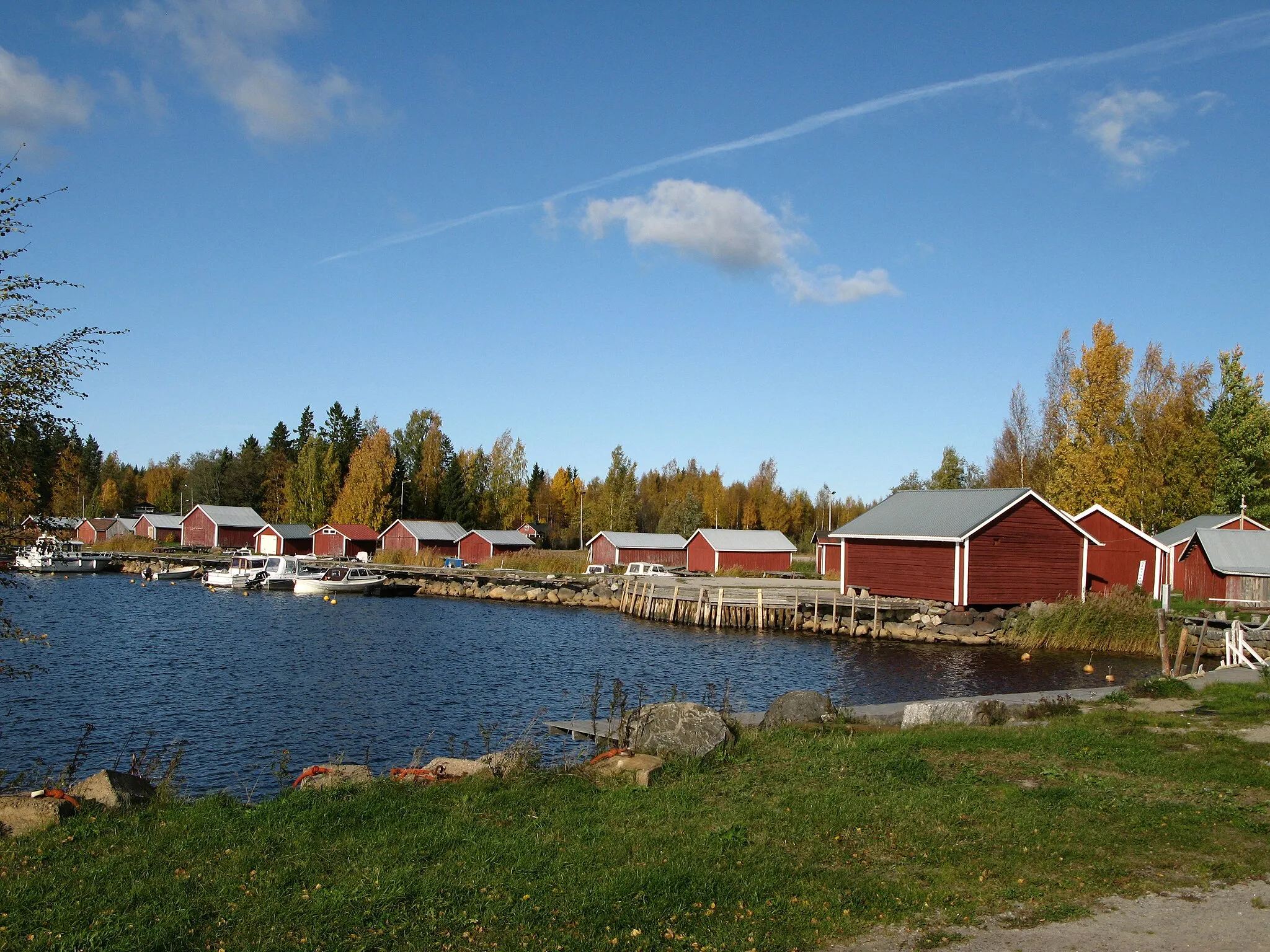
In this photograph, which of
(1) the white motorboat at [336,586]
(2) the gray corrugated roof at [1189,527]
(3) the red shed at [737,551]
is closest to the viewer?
(2) the gray corrugated roof at [1189,527]

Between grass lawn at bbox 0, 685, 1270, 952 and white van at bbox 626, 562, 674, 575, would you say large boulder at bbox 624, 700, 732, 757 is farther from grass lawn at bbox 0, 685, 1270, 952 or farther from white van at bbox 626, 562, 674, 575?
white van at bbox 626, 562, 674, 575

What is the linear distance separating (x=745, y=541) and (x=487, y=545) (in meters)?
25.5

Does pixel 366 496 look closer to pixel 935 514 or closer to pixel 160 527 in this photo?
pixel 160 527

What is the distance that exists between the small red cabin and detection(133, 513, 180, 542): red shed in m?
25.2

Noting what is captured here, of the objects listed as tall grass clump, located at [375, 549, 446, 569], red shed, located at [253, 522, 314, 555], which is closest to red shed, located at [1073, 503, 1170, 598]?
tall grass clump, located at [375, 549, 446, 569]

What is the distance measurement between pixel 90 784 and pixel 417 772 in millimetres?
3718

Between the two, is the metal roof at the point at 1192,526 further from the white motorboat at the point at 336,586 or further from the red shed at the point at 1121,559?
the white motorboat at the point at 336,586

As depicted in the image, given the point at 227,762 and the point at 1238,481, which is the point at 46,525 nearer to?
the point at 227,762

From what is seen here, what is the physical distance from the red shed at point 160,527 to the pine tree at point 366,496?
74.4ft

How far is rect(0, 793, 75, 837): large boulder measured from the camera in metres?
9.08

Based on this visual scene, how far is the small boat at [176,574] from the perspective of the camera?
77.2 m

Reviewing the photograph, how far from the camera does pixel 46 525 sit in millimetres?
12555

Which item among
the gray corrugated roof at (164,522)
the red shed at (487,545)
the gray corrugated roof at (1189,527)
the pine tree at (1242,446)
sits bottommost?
the red shed at (487,545)

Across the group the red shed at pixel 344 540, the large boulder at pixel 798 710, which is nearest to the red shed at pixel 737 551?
the red shed at pixel 344 540
